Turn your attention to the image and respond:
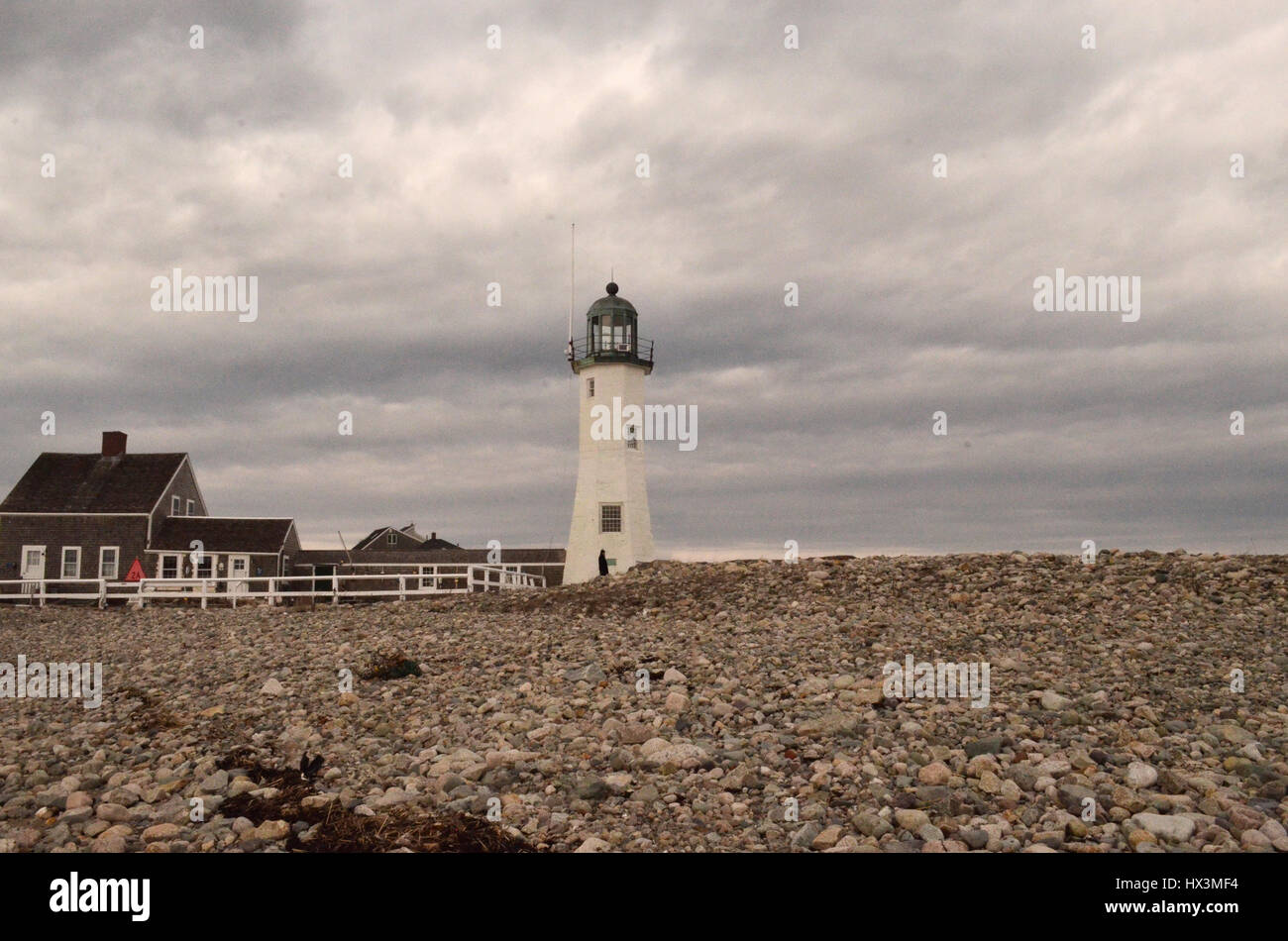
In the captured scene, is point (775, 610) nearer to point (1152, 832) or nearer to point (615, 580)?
point (615, 580)

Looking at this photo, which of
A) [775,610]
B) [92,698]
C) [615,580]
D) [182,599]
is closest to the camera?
[92,698]

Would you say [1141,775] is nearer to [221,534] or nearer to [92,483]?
[221,534]

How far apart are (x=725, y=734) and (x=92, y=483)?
42.3 metres

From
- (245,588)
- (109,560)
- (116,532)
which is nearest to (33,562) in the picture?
(109,560)

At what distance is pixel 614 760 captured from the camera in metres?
9.85

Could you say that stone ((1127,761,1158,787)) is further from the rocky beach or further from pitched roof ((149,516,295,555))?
pitched roof ((149,516,295,555))

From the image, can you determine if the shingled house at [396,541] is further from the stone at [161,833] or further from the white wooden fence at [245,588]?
the stone at [161,833]

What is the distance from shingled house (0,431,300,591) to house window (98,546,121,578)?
4 cm

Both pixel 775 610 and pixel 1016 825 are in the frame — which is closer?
pixel 1016 825
